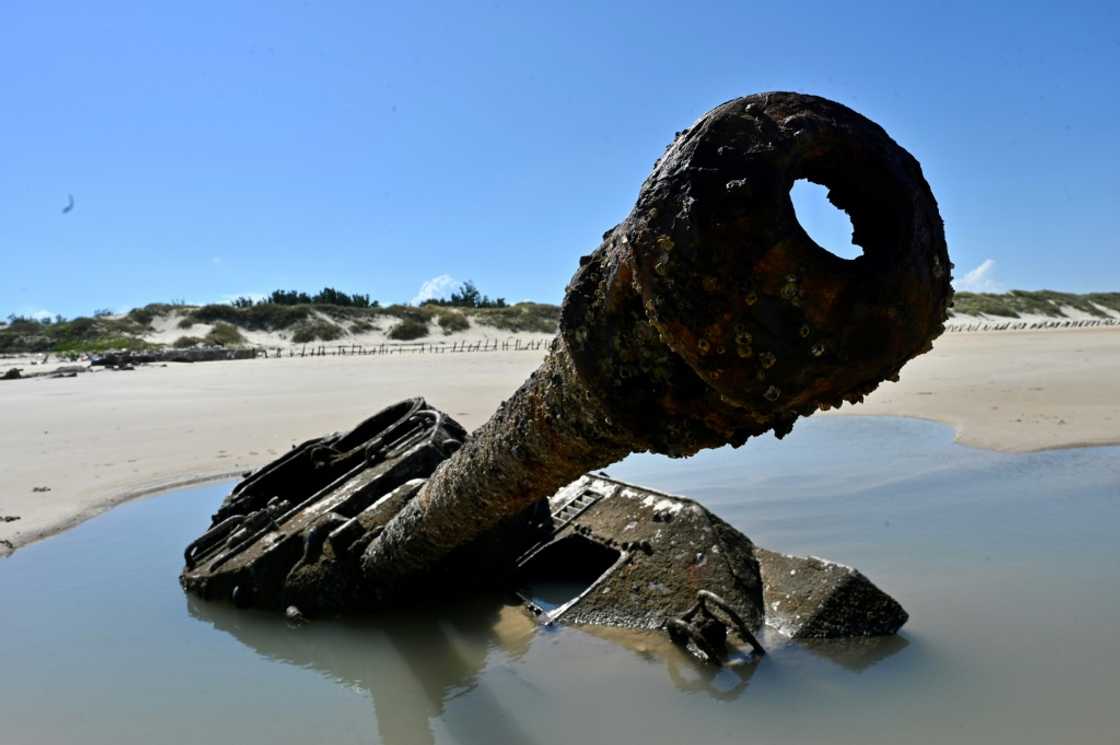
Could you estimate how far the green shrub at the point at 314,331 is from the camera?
141ft

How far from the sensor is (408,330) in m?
45.0

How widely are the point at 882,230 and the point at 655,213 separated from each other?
1.60 ft

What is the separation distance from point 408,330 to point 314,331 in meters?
4.87

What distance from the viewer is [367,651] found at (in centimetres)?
499

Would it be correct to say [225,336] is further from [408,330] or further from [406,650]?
[406,650]

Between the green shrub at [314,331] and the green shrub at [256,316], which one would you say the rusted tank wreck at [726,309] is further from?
the green shrub at [256,316]

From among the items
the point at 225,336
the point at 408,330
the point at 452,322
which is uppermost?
the point at 452,322

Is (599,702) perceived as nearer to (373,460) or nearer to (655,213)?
(373,460)

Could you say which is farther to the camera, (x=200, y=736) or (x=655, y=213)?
(x=200, y=736)

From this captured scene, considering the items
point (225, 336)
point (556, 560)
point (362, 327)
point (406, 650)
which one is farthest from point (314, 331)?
point (406, 650)

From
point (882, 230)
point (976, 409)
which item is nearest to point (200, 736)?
point (882, 230)

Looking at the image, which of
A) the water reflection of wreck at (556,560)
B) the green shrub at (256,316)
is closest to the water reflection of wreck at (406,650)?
the water reflection of wreck at (556,560)

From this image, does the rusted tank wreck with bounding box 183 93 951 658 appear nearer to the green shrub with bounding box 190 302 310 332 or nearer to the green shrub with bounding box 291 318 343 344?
the green shrub with bounding box 291 318 343 344

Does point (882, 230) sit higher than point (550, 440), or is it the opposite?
point (882, 230)
